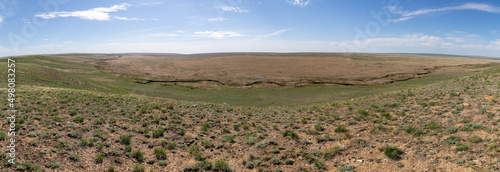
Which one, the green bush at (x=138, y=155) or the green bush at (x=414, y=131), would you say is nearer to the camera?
the green bush at (x=138, y=155)

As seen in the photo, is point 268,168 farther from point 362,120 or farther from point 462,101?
point 462,101

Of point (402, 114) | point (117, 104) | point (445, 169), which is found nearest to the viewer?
point (445, 169)

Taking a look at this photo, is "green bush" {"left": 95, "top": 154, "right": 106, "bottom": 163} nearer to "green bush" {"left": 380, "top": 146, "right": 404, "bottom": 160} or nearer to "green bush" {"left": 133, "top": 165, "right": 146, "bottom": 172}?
"green bush" {"left": 133, "top": 165, "right": 146, "bottom": 172}

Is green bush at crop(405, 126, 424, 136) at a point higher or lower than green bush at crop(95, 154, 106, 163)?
higher

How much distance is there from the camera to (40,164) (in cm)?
906

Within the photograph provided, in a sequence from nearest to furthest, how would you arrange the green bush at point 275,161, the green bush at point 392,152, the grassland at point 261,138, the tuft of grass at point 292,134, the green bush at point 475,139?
the grassland at point 261,138 → the green bush at point 475,139 → the green bush at point 392,152 → the green bush at point 275,161 → the tuft of grass at point 292,134

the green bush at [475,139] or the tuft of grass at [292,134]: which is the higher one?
the green bush at [475,139]

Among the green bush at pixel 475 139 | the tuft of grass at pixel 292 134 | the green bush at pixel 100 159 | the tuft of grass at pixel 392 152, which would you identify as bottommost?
the green bush at pixel 100 159

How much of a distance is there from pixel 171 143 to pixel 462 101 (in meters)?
21.2

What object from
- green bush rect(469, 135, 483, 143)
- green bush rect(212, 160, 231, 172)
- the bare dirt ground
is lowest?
green bush rect(212, 160, 231, 172)

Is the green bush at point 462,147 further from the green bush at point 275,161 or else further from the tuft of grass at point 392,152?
the green bush at point 275,161

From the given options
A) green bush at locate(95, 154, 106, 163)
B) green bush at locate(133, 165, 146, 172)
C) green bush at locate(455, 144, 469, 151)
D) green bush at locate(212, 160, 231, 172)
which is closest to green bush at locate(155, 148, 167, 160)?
green bush at locate(133, 165, 146, 172)

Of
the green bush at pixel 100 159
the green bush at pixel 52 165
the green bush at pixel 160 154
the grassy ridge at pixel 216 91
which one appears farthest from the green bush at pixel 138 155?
the grassy ridge at pixel 216 91

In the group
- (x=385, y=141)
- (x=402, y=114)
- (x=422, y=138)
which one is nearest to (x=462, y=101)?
(x=402, y=114)
